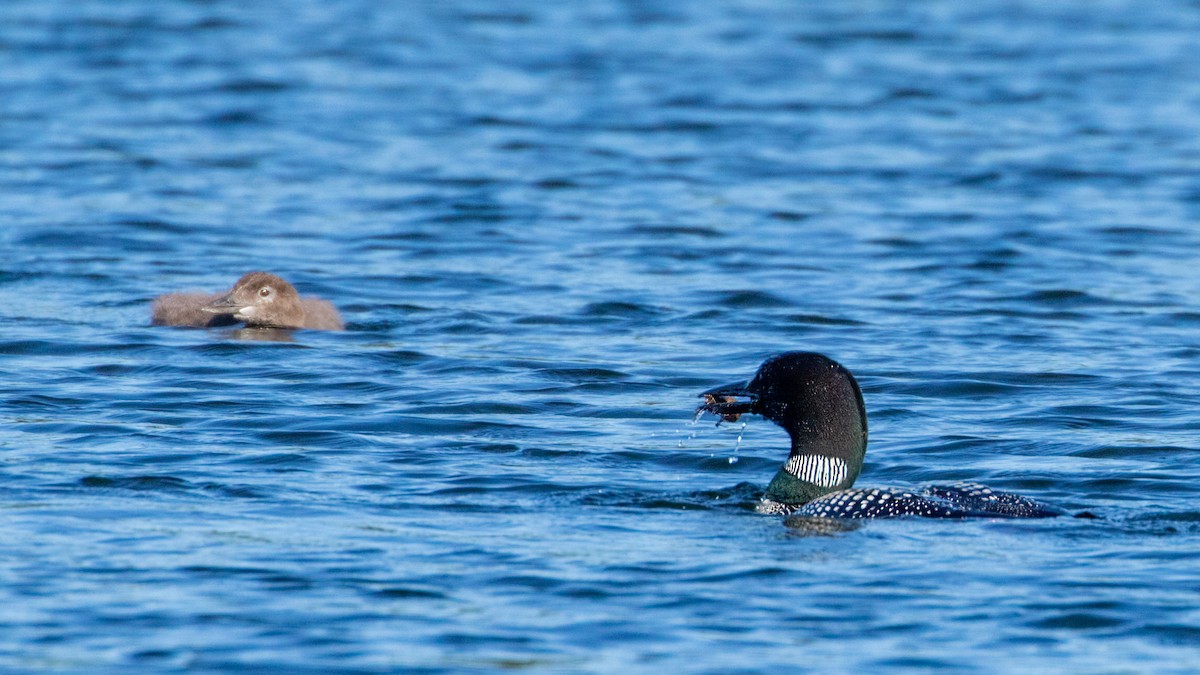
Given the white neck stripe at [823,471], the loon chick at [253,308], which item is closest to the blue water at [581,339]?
the loon chick at [253,308]

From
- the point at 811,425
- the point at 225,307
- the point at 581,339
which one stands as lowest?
the point at 581,339

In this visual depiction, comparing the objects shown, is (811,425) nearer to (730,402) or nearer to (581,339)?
(730,402)

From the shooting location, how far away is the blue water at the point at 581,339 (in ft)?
23.1

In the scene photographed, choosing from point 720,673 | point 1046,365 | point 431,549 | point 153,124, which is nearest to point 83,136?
point 153,124

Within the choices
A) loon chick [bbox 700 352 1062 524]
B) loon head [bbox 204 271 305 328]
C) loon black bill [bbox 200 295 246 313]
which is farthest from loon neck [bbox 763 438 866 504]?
loon black bill [bbox 200 295 246 313]

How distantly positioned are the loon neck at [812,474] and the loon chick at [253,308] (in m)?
5.02

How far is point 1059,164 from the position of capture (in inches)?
797

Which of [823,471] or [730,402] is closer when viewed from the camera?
[823,471]

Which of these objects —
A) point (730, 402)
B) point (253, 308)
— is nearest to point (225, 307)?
point (253, 308)

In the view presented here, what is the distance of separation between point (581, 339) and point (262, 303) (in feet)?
6.70

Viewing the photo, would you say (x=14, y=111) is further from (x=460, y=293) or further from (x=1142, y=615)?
(x=1142, y=615)

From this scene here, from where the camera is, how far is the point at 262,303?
12984 mm

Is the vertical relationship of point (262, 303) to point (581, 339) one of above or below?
above

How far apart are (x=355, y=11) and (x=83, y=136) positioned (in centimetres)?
1028
